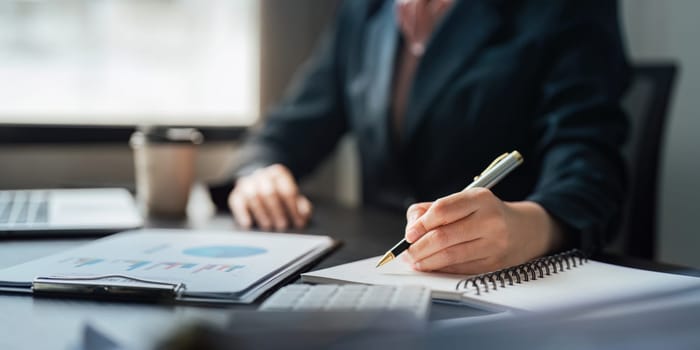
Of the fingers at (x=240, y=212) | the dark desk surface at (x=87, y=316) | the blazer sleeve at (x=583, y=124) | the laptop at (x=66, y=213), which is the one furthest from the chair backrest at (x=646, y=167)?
the laptop at (x=66, y=213)

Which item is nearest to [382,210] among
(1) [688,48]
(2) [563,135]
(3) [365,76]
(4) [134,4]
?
(3) [365,76]

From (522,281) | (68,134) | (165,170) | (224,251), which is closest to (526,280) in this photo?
(522,281)

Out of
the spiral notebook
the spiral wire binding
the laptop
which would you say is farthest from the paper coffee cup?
the spiral wire binding

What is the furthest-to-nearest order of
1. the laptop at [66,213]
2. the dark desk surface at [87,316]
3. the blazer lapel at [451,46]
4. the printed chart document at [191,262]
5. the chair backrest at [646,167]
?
the chair backrest at [646,167] → the blazer lapel at [451,46] → the laptop at [66,213] → the printed chart document at [191,262] → the dark desk surface at [87,316]

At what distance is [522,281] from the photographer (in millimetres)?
521

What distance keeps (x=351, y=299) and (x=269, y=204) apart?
482 mm

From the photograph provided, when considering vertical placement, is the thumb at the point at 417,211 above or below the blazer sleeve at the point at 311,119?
below

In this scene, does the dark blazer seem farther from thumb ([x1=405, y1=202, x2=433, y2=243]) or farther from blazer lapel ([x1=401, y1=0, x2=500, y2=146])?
thumb ([x1=405, y1=202, x2=433, y2=243])

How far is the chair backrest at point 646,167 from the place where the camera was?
1.11m

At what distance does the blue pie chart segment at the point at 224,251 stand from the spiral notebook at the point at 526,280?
0.34ft

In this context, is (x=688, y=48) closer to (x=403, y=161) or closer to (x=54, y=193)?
(x=403, y=161)

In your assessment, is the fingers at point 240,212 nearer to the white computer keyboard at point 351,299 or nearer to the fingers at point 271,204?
the fingers at point 271,204

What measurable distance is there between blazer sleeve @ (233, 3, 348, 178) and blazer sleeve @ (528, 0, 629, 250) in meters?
0.44

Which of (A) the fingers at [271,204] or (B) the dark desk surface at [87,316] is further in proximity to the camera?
(A) the fingers at [271,204]
